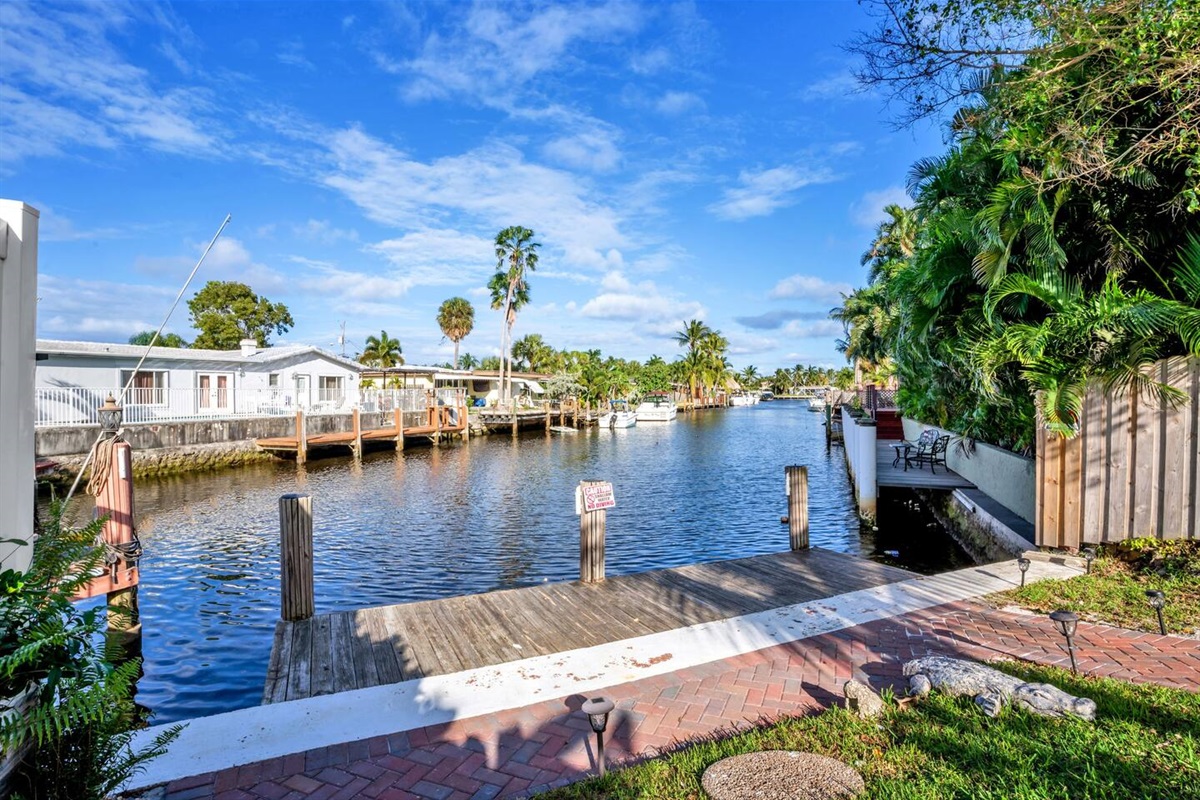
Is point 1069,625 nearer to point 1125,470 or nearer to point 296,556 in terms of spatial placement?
point 1125,470

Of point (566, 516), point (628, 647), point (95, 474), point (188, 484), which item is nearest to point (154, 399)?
point (188, 484)

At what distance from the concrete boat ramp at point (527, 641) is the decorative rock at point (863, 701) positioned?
4.21 feet

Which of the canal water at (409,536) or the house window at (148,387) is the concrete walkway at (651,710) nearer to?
the canal water at (409,536)

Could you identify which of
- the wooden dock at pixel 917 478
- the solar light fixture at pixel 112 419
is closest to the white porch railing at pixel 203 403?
the solar light fixture at pixel 112 419

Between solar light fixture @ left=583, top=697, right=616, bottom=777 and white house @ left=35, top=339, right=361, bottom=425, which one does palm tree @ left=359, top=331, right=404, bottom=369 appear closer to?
white house @ left=35, top=339, right=361, bottom=425

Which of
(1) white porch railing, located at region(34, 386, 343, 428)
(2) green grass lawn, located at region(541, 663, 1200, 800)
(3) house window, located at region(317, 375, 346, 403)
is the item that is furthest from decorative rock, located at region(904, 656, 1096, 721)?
(3) house window, located at region(317, 375, 346, 403)

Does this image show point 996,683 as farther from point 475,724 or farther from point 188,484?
point 188,484

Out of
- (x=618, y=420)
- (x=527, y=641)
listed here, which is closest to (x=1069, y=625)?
(x=527, y=641)

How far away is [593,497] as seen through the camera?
742cm

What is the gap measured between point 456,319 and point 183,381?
46.1m

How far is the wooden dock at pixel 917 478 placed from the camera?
1456cm

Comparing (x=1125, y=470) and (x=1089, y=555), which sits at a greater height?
(x=1125, y=470)

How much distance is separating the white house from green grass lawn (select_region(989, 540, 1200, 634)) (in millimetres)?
24444

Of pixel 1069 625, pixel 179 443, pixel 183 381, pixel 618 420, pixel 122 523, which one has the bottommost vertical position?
pixel 618 420
